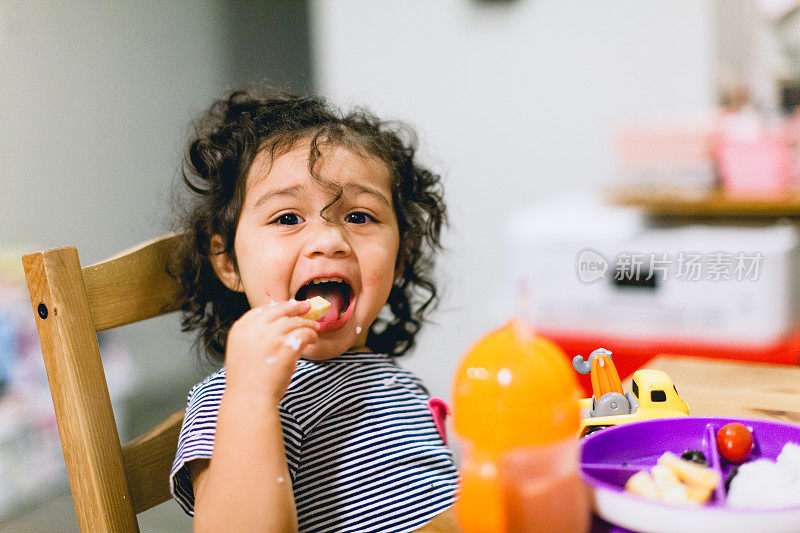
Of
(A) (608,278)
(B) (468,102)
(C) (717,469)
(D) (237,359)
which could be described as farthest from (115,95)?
(C) (717,469)

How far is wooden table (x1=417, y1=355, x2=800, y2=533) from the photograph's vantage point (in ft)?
2.42

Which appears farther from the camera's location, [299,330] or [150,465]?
[150,465]

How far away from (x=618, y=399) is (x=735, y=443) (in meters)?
0.10

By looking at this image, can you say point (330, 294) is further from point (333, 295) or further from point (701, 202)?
point (701, 202)

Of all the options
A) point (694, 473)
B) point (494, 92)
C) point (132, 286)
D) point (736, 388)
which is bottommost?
point (736, 388)

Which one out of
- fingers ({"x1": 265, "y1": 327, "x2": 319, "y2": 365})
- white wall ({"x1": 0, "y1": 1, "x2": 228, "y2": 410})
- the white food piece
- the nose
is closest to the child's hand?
fingers ({"x1": 265, "y1": 327, "x2": 319, "y2": 365})

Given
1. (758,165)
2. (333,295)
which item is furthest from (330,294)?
(758,165)

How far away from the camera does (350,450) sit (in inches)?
28.6

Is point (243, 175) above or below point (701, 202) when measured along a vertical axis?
above

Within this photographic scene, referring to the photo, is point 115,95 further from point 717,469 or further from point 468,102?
point 717,469

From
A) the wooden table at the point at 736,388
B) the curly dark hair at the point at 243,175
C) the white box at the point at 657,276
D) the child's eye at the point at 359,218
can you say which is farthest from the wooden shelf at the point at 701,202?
the child's eye at the point at 359,218

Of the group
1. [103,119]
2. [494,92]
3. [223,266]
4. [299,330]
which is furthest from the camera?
[494,92]

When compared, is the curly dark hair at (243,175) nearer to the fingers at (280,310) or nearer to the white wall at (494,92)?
the fingers at (280,310)

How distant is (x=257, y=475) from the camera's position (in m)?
0.58
